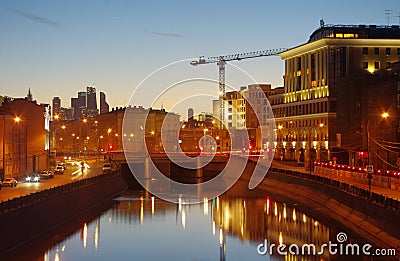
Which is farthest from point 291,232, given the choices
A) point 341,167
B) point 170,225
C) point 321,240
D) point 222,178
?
point 222,178

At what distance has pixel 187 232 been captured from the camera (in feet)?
198

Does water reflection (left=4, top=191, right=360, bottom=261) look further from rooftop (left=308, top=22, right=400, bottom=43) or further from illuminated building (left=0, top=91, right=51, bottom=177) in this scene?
rooftop (left=308, top=22, right=400, bottom=43)

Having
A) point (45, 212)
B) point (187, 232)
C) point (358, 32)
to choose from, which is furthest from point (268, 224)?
point (358, 32)

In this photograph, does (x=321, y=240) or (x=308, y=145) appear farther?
(x=308, y=145)

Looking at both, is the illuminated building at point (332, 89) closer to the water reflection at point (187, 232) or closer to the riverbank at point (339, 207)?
the riverbank at point (339, 207)

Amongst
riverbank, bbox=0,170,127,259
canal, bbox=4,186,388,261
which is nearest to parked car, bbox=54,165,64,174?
riverbank, bbox=0,170,127,259

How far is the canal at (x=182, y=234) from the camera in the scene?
154ft

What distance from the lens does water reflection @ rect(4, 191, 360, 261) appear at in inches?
1882

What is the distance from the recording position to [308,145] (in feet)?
431

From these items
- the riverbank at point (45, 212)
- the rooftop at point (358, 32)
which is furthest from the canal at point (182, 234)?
the rooftop at point (358, 32)

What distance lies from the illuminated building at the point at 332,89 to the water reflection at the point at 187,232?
1178 inches

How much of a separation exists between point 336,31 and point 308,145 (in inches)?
937

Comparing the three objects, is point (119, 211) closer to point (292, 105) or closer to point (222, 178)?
point (222, 178)

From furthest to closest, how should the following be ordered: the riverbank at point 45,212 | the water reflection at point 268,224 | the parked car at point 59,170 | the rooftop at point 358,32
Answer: the rooftop at point 358,32 < the parked car at point 59,170 < the water reflection at point 268,224 < the riverbank at point 45,212
